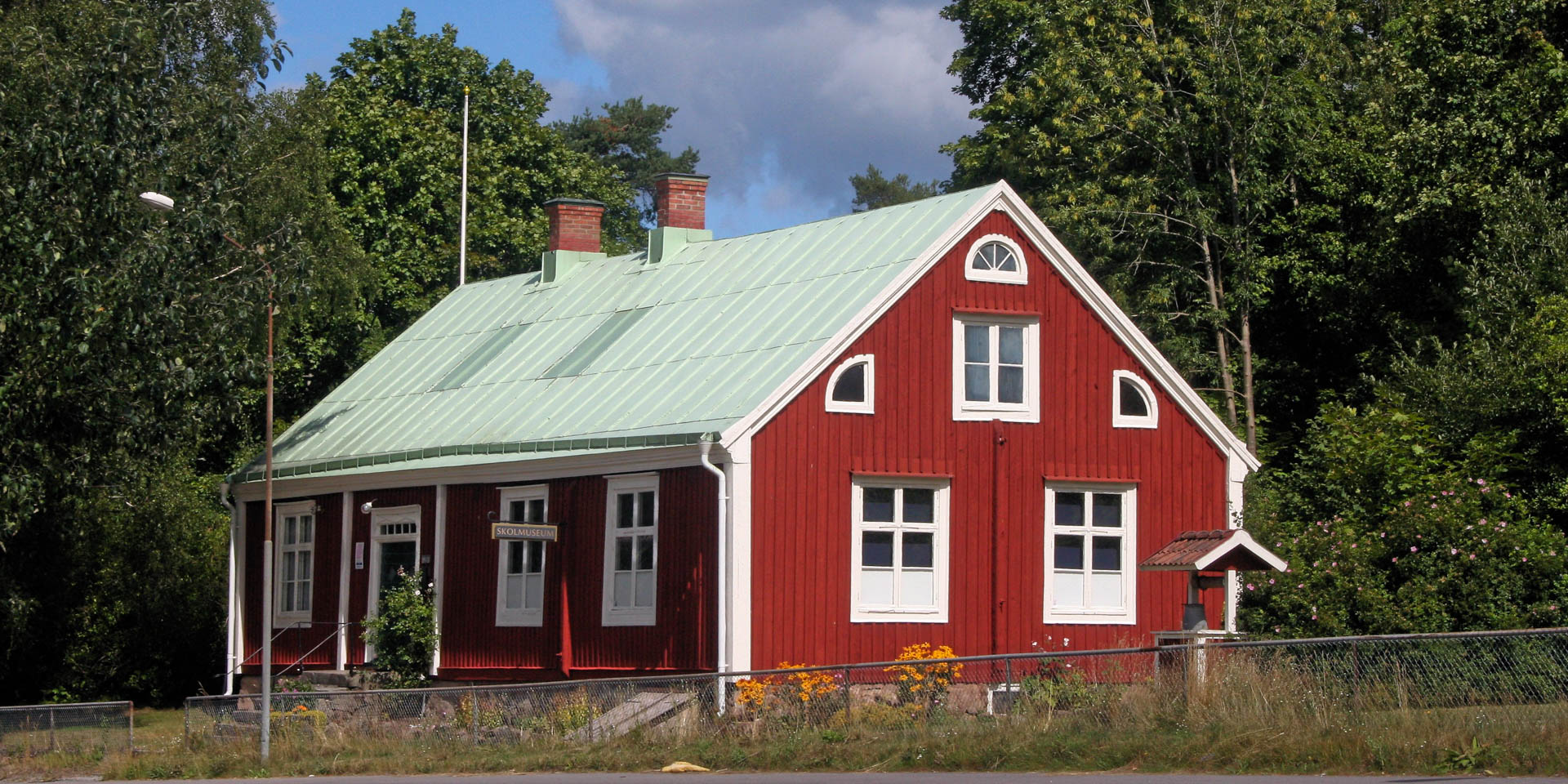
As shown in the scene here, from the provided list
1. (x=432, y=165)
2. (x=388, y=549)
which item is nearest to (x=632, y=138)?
(x=432, y=165)

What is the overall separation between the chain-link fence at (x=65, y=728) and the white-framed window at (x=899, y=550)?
905 cm

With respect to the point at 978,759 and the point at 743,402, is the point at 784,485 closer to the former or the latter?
the point at 743,402

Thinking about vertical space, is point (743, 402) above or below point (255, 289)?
below

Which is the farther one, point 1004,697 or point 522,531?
point 522,531

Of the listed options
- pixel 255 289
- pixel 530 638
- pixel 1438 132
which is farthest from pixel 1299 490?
pixel 255 289

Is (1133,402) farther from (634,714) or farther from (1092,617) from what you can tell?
(634,714)

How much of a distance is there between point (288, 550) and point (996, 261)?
13.8m

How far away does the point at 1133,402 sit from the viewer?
27.6m

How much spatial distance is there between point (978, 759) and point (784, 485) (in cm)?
740

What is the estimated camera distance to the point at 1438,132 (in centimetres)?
3644

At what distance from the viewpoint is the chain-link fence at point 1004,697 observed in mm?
16672

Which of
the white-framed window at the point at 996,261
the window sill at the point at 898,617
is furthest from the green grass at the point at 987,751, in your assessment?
the white-framed window at the point at 996,261

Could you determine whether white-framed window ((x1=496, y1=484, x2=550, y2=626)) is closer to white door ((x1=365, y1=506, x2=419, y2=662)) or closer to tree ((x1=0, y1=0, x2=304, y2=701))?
white door ((x1=365, y1=506, x2=419, y2=662))

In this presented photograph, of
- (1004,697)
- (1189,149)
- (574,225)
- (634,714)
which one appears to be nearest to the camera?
(1004,697)
